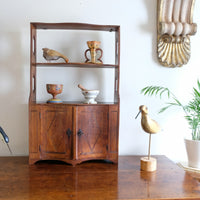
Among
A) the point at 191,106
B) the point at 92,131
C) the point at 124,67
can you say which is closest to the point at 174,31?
the point at 124,67

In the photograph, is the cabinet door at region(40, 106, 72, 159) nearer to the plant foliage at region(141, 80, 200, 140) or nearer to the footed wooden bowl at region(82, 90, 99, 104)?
the footed wooden bowl at region(82, 90, 99, 104)

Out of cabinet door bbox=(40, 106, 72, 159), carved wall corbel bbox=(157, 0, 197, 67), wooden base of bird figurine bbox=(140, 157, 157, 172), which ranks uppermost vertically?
carved wall corbel bbox=(157, 0, 197, 67)

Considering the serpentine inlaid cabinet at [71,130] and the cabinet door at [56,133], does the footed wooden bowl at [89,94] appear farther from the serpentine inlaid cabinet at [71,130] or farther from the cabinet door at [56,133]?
the cabinet door at [56,133]

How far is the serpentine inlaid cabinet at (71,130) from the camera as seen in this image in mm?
1583

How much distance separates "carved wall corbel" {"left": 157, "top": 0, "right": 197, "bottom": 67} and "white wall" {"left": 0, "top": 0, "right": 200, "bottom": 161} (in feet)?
0.21

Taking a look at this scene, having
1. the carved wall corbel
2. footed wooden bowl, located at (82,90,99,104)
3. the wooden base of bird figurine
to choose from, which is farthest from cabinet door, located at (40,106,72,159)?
the carved wall corbel

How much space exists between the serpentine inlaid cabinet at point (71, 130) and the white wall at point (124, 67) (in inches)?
11.0

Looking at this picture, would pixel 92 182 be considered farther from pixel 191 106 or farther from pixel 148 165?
pixel 191 106

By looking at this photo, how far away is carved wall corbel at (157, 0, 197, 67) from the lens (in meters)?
1.89

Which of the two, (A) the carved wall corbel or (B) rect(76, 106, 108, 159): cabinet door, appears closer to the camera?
(B) rect(76, 106, 108, 159): cabinet door

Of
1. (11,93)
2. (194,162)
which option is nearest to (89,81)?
(11,93)

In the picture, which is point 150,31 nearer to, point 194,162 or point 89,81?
point 89,81

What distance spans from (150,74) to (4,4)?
1.35m

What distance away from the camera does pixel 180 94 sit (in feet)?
6.58
